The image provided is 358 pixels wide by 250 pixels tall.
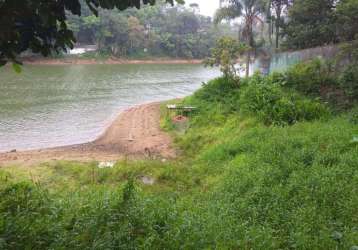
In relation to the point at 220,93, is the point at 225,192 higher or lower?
lower

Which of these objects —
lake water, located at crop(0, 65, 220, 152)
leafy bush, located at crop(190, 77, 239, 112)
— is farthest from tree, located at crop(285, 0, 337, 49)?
lake water, located at crop(0, 65, 220, 152)

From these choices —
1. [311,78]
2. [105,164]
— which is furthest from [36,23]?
[311,78]

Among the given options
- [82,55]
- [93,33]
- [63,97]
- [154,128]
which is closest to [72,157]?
[154,128]

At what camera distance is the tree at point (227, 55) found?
15391 mm

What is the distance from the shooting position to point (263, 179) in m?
6.32

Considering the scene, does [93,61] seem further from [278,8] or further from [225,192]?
[225,192]

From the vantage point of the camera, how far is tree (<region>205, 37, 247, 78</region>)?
1539 centimetres

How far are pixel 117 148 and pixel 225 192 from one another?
6.29m

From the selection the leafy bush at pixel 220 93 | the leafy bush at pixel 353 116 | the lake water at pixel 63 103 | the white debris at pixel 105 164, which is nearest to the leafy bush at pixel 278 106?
the leafy bush at pixel 353 116

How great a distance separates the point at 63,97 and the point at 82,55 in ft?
110

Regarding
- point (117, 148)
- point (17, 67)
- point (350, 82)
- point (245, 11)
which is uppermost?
point (245, 11)

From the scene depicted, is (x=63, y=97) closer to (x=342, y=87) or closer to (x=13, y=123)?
(x=13, y=123)

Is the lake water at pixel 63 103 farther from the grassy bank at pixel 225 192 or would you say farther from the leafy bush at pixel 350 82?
the leafy bush at pixel 350 82

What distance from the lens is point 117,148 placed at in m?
12.0
